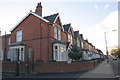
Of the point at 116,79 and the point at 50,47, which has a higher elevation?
the point at 50,47

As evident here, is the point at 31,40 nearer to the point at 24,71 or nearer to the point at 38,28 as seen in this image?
the point at 38,28

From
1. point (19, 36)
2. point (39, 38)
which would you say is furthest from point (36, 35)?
point (19, 36)

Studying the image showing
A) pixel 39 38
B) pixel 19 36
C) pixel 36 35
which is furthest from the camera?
pixel 19 36

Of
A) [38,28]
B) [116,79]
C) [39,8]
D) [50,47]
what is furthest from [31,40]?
[116,79]

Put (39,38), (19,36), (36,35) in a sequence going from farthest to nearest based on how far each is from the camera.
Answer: (19,36) → (36,35) → (39,38)

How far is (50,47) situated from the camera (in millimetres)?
21000

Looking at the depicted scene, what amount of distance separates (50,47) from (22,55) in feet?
17.7

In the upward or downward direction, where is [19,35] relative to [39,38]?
upward

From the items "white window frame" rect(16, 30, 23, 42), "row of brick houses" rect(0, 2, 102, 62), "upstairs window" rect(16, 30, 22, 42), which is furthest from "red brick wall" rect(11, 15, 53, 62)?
"upstairs window" rect(16, 30, 22, 42)

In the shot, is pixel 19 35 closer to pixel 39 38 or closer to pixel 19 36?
pixel 19 36

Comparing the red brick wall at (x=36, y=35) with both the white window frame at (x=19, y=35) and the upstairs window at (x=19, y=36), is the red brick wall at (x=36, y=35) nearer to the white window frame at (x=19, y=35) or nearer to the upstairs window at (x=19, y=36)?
the white window frame at (x=19, y=35)

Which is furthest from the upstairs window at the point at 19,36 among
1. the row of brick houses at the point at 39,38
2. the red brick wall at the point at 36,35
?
the red brick wall at the point at 36,35

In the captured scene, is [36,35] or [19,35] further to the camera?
[19,35]

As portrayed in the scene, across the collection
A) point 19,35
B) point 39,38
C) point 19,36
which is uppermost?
point 19,35
